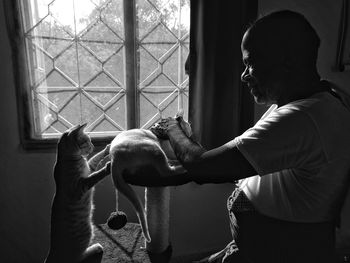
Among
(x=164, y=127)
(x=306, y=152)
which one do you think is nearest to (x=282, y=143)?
(x=306, y=152)

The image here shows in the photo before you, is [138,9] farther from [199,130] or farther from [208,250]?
[208,250]

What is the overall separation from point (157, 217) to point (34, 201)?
795mm

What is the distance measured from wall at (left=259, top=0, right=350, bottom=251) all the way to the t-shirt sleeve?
3.55 feet

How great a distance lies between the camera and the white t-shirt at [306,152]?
54 cm

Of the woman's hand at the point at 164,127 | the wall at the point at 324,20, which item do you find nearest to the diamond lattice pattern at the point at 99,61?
the wall at the point at 324,20

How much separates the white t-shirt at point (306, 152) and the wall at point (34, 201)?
3.11ft

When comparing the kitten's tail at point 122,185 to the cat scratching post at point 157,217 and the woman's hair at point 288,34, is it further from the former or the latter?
the woman's hair at point 288,34

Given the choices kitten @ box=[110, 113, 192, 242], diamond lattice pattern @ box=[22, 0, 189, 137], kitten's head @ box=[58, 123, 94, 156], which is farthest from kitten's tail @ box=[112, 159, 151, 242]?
diamond lattice pattern @ box=[22, 0, 189, 137]

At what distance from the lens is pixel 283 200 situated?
64 centimetres

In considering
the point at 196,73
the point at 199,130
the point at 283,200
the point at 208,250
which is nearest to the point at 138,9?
Answer: the point at 196,73

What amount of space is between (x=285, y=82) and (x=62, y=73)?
117 centimetres

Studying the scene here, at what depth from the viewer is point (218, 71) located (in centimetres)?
132

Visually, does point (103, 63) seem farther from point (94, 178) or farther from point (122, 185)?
point (122, 185)

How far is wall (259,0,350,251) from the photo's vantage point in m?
1.46
